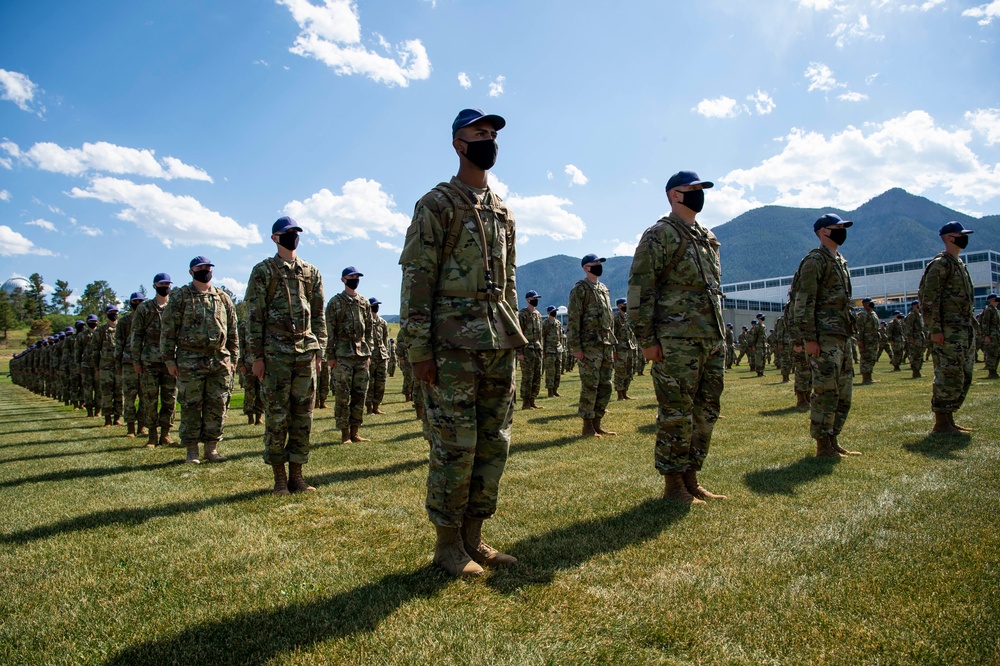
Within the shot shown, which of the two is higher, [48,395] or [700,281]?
[700,281]

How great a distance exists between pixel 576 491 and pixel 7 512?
5.60 metres

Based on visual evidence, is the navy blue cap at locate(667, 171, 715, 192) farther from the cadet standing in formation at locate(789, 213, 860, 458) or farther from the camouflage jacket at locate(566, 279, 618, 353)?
the camouflage jacket at locate(566, 279, 618, 353)

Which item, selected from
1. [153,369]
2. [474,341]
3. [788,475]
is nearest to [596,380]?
[788,475]

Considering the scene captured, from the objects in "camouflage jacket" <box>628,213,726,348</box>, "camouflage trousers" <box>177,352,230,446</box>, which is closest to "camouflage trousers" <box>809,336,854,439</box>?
"camouflage jacket" <box>628,213,726,348</box>

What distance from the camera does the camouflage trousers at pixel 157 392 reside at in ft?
32.7

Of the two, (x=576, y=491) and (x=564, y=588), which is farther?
(x=576, y=491)

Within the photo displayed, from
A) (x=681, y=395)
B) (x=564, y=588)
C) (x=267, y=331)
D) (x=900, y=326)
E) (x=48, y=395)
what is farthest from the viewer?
(x=48, y=395)

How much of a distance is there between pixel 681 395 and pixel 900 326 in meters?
24.4

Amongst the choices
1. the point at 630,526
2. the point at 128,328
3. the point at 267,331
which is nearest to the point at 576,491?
the point at 630,526

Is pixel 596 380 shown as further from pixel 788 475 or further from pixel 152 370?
pixel 152 370

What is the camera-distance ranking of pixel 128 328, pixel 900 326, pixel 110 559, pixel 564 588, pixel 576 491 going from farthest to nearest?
pixel 900 326 → pixel 128 328 → pixel 576 491 → pixel 110 559 → pixel 564 588

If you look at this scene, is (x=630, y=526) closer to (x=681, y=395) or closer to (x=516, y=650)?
(x=681, y=395)

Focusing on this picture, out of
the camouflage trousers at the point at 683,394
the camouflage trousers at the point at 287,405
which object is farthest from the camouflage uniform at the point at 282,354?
the camouflage trousers at the point at 683,394

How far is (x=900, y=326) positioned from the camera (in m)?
23.8
